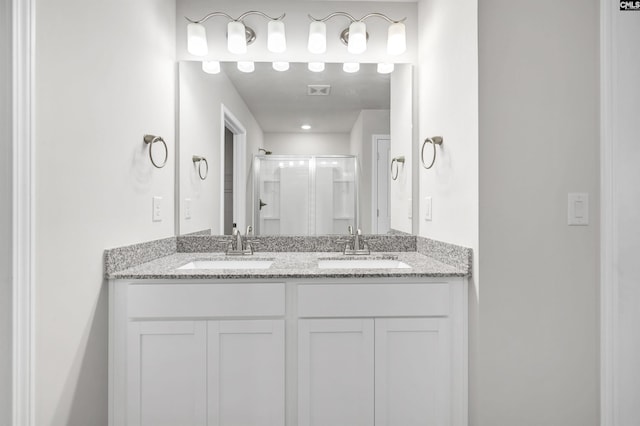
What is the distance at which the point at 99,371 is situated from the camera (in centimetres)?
153

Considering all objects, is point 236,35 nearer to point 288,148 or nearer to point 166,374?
point 288,148

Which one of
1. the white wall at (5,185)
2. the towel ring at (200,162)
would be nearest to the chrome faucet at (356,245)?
the towel ring at (200,162)

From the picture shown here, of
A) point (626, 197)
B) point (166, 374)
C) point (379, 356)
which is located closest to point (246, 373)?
point (166, 374)

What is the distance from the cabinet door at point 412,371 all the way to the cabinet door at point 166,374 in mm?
741

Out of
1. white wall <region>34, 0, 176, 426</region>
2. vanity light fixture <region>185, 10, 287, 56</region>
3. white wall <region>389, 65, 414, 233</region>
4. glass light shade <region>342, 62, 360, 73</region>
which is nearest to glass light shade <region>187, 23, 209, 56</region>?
vanity light fixture <region>185, 10, 287, 56</region>

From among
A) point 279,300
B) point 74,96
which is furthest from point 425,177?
point 74,96

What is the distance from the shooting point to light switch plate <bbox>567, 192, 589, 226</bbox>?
148 cm

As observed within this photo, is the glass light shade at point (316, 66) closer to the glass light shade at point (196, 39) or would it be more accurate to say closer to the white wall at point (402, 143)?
the white wall at point (402, 143)

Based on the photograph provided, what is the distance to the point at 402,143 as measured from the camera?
7.39 feet

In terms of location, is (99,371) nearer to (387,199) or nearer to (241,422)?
(241,422)

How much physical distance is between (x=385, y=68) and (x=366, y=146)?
0.47 metres

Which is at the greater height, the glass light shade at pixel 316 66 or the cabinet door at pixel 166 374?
the glass light shade at pixel 316 66

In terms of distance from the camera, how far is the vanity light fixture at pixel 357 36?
2.13m

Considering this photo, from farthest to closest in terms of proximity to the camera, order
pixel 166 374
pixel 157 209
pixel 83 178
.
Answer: pixel 157 209 → pixel 166 374 → pixel 83 178
